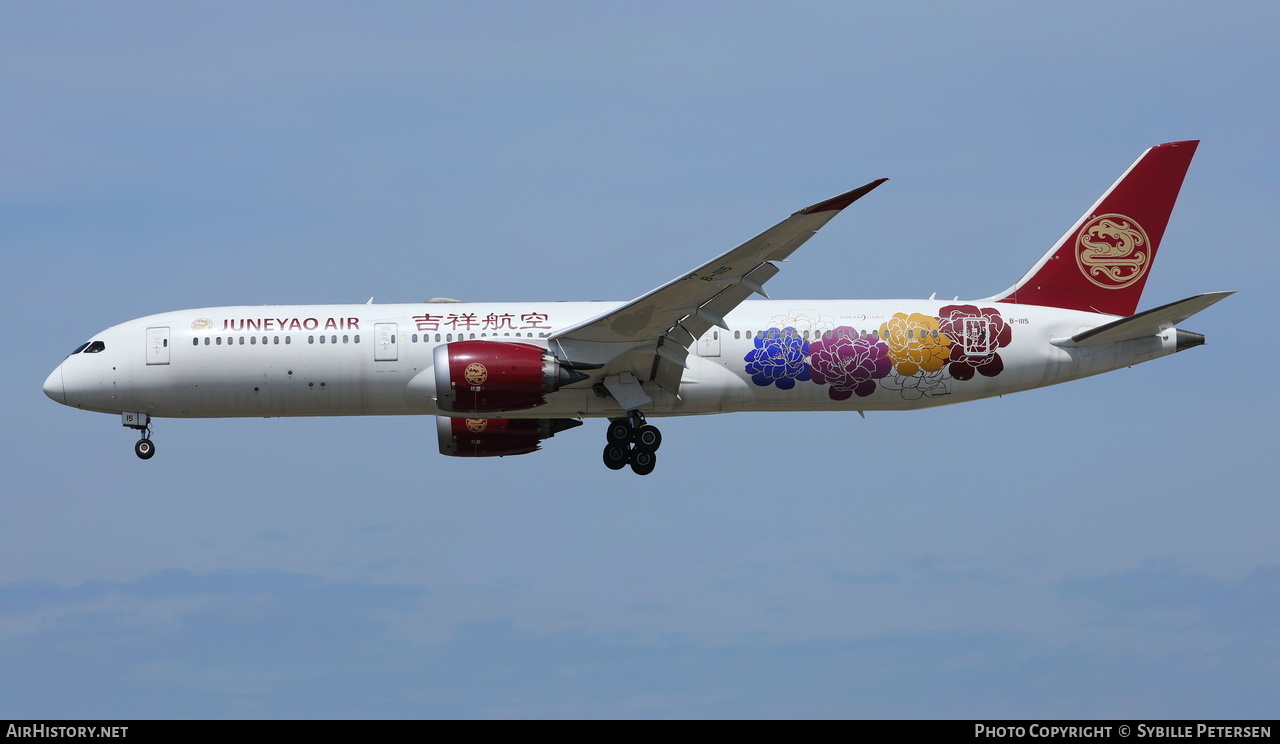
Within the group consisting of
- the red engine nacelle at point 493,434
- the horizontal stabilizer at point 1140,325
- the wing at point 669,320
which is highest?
the wing at point 669,320

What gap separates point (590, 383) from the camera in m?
31.5

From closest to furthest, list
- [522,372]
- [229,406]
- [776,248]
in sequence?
1. [776,248]
2. [522,372]
3. [229,406]

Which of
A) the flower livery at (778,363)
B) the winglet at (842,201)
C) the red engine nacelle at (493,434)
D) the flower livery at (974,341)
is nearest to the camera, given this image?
the winglet at (842,201)

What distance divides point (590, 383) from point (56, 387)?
12094 millimetres

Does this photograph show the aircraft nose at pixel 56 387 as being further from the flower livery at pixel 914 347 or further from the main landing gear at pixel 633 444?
the flower livery at pixel 914 347

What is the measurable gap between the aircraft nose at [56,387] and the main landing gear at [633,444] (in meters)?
12.2

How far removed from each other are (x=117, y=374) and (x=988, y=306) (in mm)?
19293

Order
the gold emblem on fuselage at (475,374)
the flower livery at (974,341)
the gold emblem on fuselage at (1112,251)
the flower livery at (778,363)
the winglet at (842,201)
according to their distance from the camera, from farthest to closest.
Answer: the gold emblem on fuselage at (1112,251) → the flower livery at (974,341) → the flower livery at (778,363) → the gold emblem on fuselage at (475,374) → the winglet at (842,201)

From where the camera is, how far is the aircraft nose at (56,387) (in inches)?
1310

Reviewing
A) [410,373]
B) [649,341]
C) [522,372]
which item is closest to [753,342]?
[649,341]

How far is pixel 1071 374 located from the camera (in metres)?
32.7

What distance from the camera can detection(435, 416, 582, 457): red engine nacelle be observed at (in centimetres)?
3469

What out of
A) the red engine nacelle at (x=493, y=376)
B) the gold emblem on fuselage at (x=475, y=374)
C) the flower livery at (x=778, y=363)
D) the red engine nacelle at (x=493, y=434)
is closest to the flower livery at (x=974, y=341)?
the flower livery at (x=778, y=363)

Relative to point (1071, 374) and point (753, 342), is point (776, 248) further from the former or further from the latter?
point (1071, 374)
